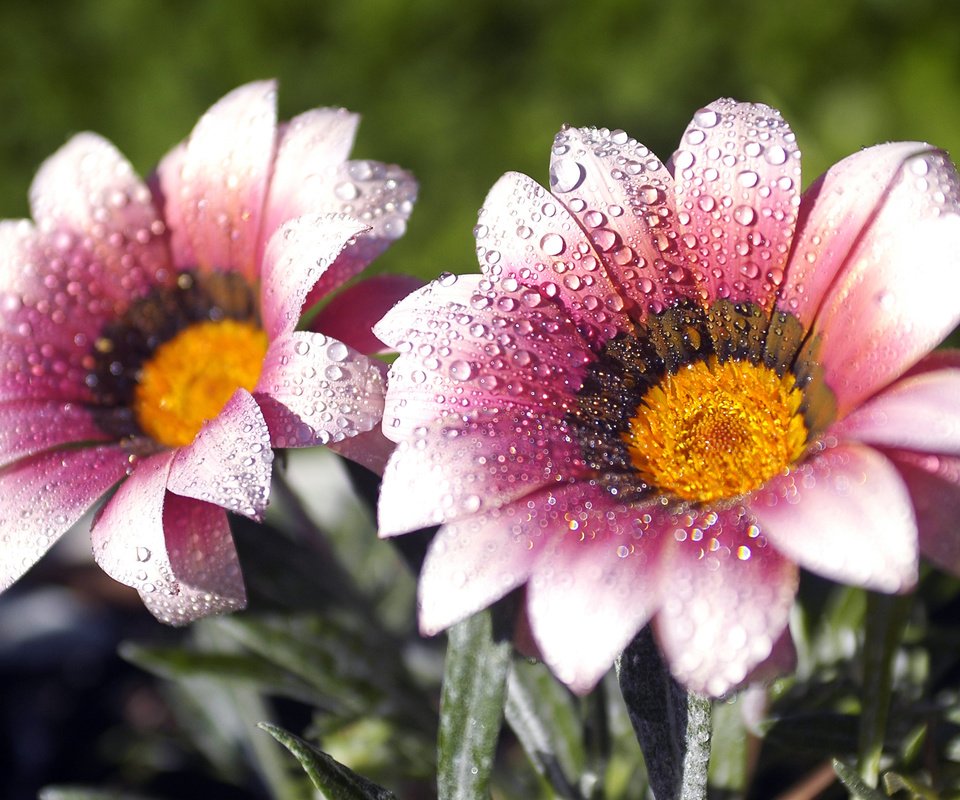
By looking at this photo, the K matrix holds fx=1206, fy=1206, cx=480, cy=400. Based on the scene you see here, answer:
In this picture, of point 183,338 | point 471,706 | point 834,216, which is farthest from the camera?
point 183,338

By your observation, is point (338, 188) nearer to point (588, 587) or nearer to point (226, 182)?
point (226, 182)

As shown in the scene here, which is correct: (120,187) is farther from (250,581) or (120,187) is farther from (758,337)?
(758,337)

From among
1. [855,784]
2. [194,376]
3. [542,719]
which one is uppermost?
[194,376]

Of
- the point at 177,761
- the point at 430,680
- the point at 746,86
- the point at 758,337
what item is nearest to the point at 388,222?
the point at 758,337

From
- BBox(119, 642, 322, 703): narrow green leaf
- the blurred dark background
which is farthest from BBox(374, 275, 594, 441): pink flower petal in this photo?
the blurred dark background

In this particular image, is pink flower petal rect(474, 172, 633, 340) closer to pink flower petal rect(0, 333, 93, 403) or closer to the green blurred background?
pink flower petal rect(0, 333, 93, 403)

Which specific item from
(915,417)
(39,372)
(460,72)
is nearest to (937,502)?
(915,417)

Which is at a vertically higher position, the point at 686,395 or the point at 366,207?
the point at 366,207
